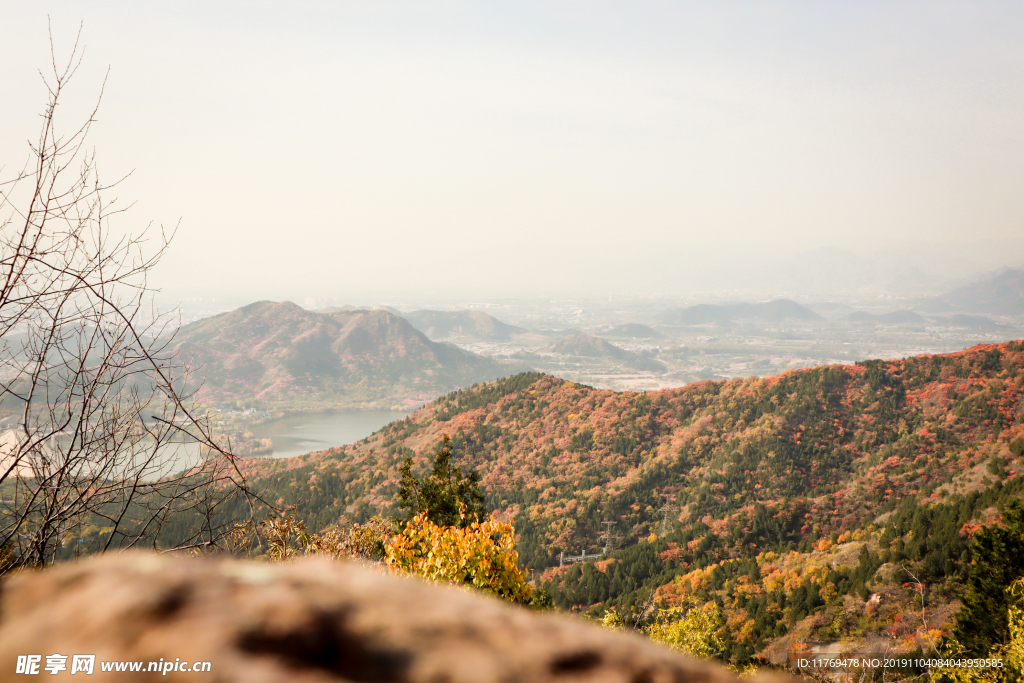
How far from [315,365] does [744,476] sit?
165082 millimetres

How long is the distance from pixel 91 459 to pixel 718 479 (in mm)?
48575

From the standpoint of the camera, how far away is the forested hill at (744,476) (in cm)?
2767

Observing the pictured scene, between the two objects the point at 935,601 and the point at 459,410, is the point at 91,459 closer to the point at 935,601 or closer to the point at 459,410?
the point at 935,601

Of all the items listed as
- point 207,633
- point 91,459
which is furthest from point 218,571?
point 91,459

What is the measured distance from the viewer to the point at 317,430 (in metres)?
128

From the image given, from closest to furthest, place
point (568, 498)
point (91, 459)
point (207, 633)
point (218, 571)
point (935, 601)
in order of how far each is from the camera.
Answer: point (207, 633) < point (218, 571) < point (91, 459) < point (935, 601) < point (568, 498)

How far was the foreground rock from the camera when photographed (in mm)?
780

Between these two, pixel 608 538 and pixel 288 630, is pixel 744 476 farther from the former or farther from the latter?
pixel 288 630

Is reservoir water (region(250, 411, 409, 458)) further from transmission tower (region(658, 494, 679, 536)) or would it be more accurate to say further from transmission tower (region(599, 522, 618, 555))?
transmission tower (region(658, 494, 679, 536))

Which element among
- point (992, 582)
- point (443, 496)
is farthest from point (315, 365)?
point (992, 582)

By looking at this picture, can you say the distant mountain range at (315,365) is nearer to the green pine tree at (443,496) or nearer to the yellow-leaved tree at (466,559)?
the green pine tree at (443,496)

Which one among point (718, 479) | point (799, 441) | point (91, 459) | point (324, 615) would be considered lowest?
point (718, 479)

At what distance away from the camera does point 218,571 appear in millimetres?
1000

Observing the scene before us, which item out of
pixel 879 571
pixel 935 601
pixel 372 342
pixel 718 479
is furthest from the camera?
pixel 372 342
